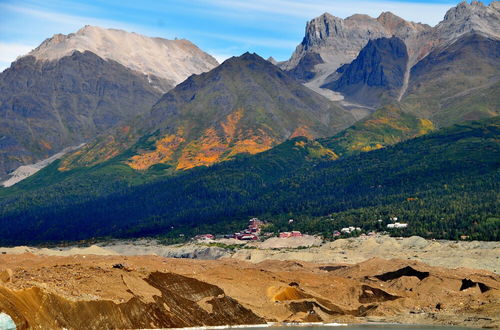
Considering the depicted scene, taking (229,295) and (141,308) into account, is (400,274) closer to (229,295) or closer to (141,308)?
(229,295)

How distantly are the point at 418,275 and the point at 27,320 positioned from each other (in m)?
81.0

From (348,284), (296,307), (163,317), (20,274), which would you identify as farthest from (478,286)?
(20,274)

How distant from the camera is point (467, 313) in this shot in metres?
138

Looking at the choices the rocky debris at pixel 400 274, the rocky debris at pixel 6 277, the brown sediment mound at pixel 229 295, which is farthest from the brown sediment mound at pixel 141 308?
the rocky debris at pixel 400 274

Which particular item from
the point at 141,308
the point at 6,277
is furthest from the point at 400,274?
the point at 6,277

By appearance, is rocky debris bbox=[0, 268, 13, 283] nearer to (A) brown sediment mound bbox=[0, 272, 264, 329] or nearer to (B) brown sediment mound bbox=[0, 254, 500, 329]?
(B) brown sediment mound bbox=[0, 254, 500, 329]

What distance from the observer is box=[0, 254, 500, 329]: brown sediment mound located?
111 metres

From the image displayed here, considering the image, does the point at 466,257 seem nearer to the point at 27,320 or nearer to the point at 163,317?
the point at 163,317

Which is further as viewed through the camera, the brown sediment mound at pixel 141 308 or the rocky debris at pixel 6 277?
the rocky debris at pixel 6 277

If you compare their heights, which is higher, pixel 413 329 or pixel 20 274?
pixel 20 274

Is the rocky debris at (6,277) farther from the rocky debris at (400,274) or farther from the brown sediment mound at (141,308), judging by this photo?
the rocky debris at (400,274)

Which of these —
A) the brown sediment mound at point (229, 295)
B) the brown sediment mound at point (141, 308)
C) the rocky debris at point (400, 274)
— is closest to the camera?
the brown sediment mound at point (141, 308)

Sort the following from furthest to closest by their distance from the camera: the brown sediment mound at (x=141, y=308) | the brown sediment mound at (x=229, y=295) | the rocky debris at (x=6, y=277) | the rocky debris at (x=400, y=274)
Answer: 1. the rocky debris at (x=400, y=274)
2. the rocky debris at (x=6, y=277)
3. the brown sediment mound at (x=229, y=295)
4. the brown sediment mound at (x=141, y=308)

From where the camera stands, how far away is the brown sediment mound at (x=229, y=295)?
11075 centimetres
